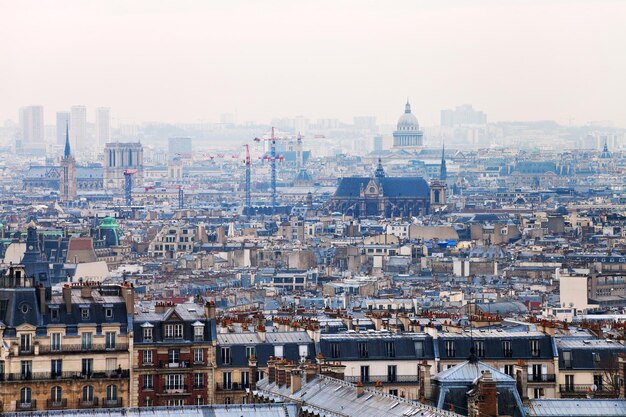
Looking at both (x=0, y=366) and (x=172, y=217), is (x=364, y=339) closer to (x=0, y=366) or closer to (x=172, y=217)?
(x=0, y=366)

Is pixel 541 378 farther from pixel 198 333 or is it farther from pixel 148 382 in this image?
pixel 148 382

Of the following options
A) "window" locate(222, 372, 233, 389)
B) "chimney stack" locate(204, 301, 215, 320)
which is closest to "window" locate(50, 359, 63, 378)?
"window" locate(222, 372, 233, 389)

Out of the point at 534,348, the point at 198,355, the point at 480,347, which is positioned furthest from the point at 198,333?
the point at 534,348

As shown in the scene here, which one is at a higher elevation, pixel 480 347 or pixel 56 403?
pixel 480 347

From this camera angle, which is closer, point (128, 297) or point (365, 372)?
point (365, 372)

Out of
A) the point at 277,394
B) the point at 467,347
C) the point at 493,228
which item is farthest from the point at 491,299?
the point at 493,228

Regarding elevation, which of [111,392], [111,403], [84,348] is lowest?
[111,403]

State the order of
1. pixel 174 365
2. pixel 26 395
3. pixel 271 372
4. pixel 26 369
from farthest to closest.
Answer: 1. pixel 174 365
2. pixel 26 369
3. pixel 26 395
4. pixel 271 372
